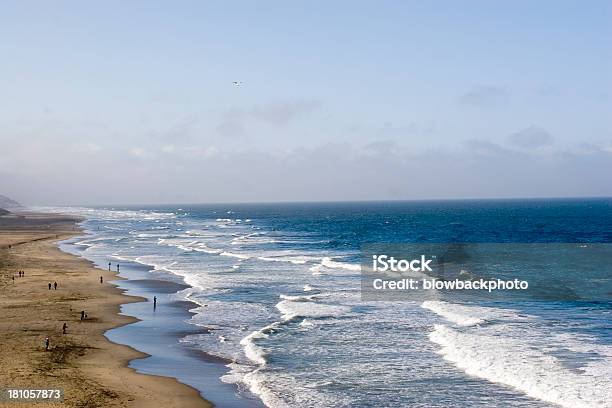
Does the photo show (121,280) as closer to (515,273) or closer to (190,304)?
(190,304)

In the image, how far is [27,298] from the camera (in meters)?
47.1

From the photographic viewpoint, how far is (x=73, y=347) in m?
33.0

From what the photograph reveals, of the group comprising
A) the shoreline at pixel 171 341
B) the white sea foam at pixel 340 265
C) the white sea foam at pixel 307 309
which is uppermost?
the white sea foam at pixel 340 265

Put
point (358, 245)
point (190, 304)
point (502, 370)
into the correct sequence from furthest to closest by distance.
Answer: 1. point (358, 245)
2. point (190, 304)
3. point (502, 370)

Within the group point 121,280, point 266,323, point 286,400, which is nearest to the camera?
point 286,400

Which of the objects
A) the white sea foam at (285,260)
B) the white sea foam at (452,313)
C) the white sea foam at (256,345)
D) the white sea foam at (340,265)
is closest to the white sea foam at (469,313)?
the white sea foam at (452,313)

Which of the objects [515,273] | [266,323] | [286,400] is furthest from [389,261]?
[286,400]

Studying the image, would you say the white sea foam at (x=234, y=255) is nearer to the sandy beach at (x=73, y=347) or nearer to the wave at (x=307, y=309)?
the sandy beach at (x=73, y=347)

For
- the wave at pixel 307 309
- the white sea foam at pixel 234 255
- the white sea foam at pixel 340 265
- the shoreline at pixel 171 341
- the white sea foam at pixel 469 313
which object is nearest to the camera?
the shoreline at pixel 171 341

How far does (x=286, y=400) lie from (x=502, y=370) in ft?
34.1

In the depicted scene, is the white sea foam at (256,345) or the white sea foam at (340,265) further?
the white sea foam at (340,265)

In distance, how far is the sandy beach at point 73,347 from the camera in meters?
25.5

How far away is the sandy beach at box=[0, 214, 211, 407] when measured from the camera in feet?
83.7

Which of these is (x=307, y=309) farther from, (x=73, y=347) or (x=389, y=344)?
(x=73, y=347)
